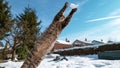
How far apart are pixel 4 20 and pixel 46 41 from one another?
1348 inches

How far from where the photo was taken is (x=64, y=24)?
1.88 meters

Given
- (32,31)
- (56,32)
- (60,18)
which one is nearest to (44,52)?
(56,32)

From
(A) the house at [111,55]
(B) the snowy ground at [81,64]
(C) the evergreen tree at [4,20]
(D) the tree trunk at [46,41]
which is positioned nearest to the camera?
(D) the tree trunk at [46,41]

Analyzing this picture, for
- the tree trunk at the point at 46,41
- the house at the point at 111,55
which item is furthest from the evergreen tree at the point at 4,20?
the tree trunk at the point at 46,41

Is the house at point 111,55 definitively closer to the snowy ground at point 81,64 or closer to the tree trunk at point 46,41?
the snowy ground at point 81,64

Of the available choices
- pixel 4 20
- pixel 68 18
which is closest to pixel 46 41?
pixel 68 18

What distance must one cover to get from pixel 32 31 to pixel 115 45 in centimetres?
1446

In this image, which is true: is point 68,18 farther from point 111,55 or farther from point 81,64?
point 111,55

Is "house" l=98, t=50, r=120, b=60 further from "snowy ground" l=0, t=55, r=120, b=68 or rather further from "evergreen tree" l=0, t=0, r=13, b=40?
"evergreen tree" l=0, t=0, r=13, b=40

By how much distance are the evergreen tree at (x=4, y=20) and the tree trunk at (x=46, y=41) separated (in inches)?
1191

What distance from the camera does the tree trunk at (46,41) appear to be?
177 centimetres

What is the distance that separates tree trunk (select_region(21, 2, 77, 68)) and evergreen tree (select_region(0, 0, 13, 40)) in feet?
99.3

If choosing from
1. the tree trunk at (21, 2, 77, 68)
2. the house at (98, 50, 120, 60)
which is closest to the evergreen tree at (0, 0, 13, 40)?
the house at (98, 50, 120, 60)

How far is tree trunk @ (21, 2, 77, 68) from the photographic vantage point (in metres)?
1.77
